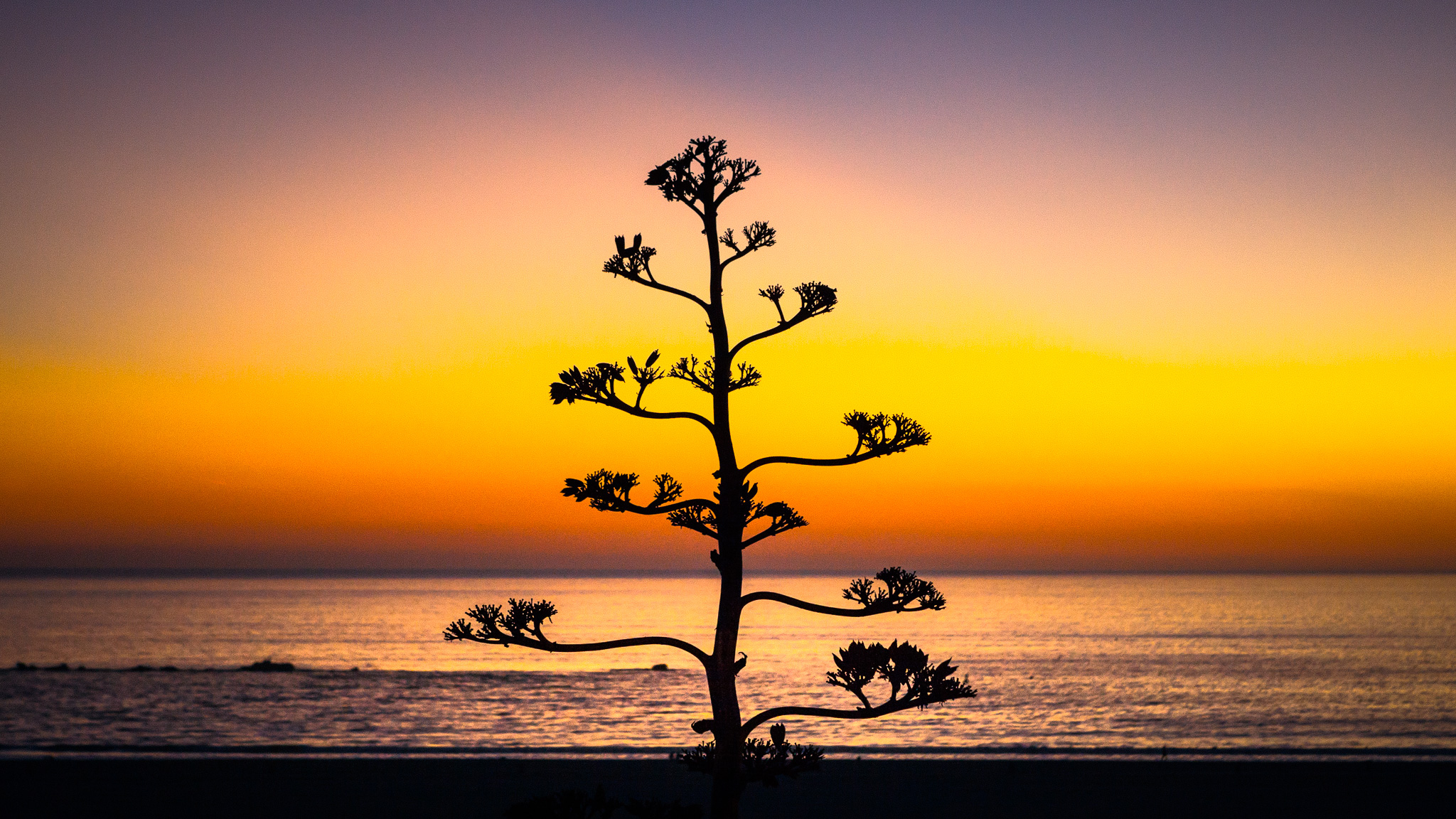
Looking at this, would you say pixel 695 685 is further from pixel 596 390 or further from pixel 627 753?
pixel 596 390

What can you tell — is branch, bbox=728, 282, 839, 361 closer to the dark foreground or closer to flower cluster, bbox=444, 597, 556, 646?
flower cluster, bbox=444, 597, 556, 646

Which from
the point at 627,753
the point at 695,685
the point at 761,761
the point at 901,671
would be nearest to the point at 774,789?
the point at 627,753

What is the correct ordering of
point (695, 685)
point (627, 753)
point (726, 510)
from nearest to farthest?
point (726, 510) → point (627, 753) → point (695, 685)

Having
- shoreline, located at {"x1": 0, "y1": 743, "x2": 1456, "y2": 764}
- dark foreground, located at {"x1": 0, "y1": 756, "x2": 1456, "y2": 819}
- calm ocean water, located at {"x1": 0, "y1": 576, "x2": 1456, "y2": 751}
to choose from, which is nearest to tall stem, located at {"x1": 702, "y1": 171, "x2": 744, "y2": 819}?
dark foreground, located at {"x1": 0, "y1": 756, "x2": 1456, "y2": 819}

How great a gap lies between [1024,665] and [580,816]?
184 feet

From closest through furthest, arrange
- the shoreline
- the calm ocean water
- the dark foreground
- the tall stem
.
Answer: the tall stem, the dark foreground, the shoreline, the calm ocean water

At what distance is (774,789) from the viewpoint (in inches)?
811

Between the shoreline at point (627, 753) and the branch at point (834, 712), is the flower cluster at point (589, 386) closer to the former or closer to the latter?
the branch at point (834, 712)

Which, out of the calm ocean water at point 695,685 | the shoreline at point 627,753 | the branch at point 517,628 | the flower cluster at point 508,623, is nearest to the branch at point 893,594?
the branch at point 517,628

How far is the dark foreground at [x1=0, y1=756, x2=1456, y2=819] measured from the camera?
733 inches

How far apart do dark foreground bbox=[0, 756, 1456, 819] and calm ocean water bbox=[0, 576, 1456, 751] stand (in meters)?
6.32

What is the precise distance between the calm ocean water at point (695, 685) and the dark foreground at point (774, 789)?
6.32 metres

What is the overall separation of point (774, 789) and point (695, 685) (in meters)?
23.3

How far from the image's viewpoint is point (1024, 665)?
2323 inches
